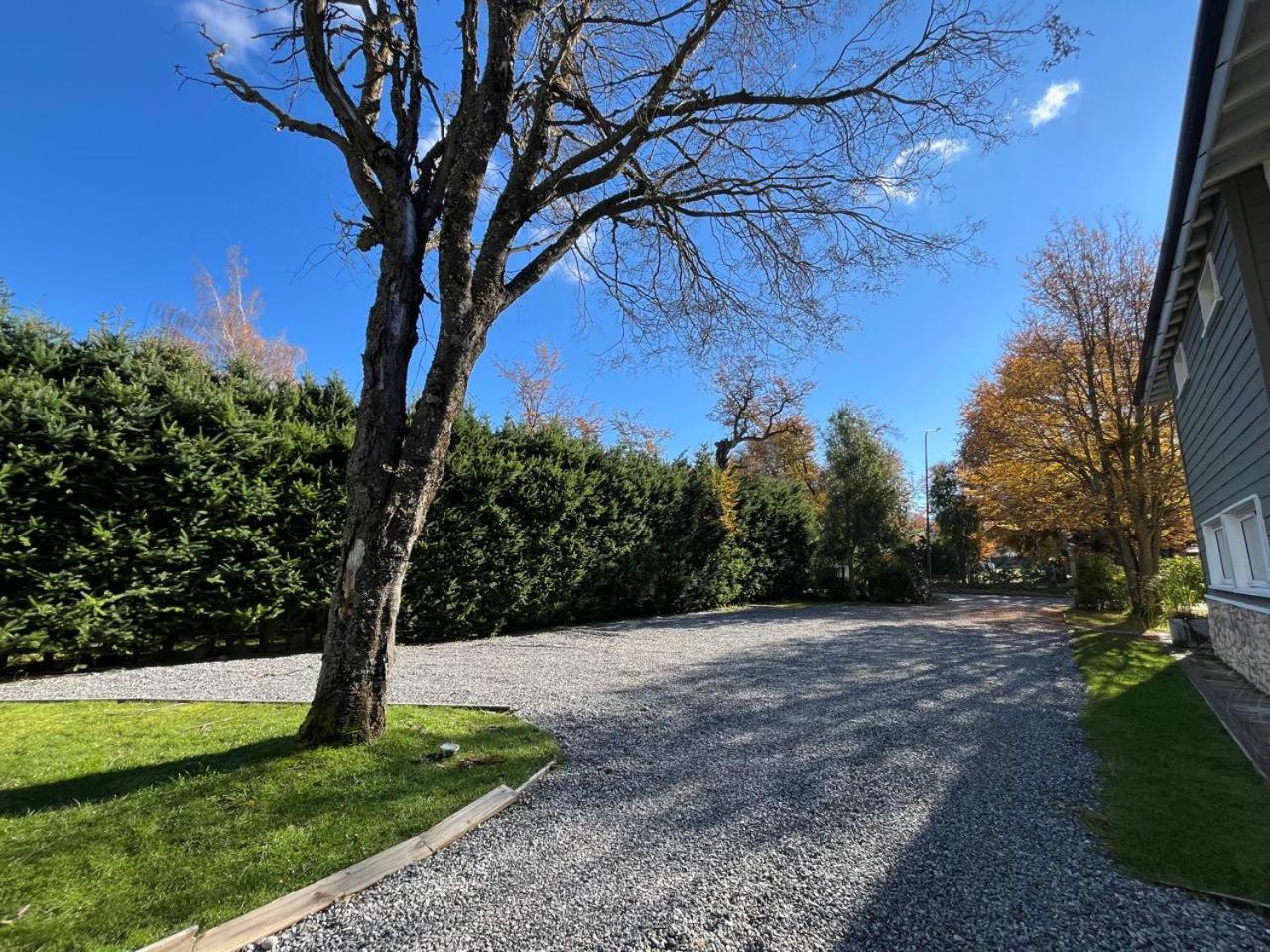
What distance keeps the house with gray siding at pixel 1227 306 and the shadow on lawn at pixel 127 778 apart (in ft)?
23.3

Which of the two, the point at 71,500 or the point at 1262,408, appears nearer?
the point at 1262,408

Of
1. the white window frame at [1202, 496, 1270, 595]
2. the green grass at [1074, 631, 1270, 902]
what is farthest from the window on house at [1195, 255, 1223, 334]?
the green grass at [1074, 631, 1270, 902]

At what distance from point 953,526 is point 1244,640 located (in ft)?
86.6

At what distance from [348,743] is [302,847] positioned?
1.07 m

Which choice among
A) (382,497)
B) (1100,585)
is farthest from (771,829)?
(1100,585)

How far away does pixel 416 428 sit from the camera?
12.0ft

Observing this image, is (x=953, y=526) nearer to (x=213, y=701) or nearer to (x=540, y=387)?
(x=540, y=387)

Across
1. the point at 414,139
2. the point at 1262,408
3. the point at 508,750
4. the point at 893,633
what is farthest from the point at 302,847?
the point at 893,633

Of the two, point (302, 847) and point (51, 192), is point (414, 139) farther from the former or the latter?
point (51, 192)

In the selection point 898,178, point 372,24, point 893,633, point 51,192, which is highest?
point 51,192

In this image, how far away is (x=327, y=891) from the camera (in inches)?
86.7

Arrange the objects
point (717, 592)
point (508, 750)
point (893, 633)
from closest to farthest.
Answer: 1. point (508, 750)
2. point (893, 633)
3. point (717, 592)

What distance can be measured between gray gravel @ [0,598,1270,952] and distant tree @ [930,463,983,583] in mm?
26115

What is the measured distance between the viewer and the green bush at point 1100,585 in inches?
580
